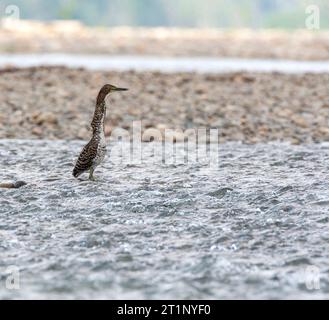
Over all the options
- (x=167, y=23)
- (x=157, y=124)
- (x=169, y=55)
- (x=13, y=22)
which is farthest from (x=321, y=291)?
(x=167, y=23)

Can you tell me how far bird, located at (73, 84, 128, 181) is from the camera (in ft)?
26.6

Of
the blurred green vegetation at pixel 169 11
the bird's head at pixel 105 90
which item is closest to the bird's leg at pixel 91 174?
the bird's head at pixel 105 90

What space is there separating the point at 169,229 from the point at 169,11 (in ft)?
391

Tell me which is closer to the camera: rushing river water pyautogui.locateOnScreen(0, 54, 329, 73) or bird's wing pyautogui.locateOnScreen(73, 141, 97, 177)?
bird's wing pyautogui.locateOnScreen(73, 141, 97, 177)

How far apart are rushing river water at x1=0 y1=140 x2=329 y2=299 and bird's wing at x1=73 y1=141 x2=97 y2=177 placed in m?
0.13

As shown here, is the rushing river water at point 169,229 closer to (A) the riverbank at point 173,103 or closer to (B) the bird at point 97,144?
(B) the bird at point 97,144

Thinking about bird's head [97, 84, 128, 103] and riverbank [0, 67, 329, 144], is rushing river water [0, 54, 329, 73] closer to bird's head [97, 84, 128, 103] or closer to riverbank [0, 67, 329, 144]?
riverbank [0, 67, 329, 144]

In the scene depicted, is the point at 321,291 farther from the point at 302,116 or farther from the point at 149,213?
the point at 302,116

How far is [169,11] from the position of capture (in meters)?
124

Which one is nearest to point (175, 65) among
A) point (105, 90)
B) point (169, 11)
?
point (105, 90)

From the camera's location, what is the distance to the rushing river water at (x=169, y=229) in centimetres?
541

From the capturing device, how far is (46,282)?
543 centimetres

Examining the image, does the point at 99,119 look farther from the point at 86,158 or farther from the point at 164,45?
the point at 164,45

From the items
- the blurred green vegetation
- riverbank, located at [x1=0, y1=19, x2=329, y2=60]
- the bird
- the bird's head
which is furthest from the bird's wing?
the blurred green vegetation
